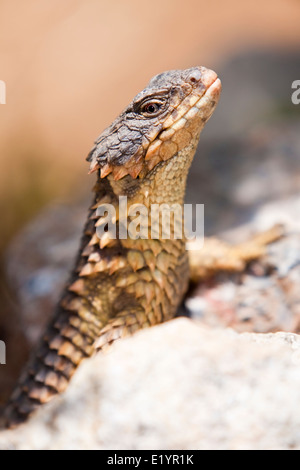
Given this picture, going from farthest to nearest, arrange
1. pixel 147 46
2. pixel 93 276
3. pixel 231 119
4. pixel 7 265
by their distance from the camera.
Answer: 1. pixel 147 46
2. pixel 231 119
3. pixel 7 265
4. pixel 93 276

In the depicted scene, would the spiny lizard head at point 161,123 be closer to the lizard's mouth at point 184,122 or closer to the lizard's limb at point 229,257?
the lizard's mouth at point 184,122

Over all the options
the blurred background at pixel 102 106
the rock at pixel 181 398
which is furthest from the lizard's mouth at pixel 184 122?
the blurred background at pixel 102 106

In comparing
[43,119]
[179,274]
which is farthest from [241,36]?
[179,274]

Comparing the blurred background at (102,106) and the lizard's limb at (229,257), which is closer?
the lizard's limb at (229,257)

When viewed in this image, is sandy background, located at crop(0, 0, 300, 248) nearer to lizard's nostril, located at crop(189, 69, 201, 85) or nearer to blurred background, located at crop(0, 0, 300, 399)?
blurred background, located at crop(0, 0, 300, 399)

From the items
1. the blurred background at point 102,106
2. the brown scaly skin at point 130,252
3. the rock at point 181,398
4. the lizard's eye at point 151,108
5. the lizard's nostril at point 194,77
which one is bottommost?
the rock at point 181,398

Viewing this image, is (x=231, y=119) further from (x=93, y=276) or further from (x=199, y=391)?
(x=199, y=391)
